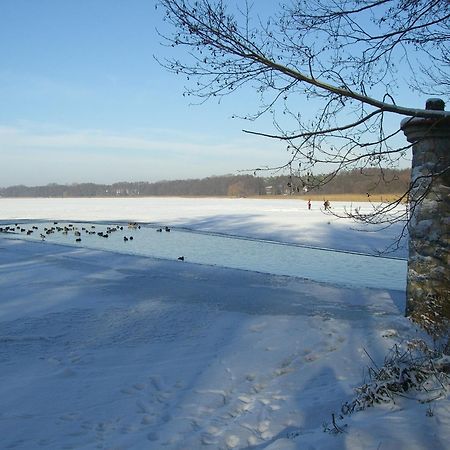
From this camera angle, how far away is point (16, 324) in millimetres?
6262

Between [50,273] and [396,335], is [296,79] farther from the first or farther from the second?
[50,273]

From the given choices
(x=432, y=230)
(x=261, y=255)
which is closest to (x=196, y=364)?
(x=432, y=230)

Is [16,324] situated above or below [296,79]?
below

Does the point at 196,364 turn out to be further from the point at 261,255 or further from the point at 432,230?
the point at 261,255

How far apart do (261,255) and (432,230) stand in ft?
30.8

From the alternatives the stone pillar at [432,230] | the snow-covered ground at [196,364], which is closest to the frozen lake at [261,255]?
the snow-covered ground at [196,364]

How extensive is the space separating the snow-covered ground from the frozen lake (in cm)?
221

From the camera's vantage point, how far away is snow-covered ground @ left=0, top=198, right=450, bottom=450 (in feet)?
11.1

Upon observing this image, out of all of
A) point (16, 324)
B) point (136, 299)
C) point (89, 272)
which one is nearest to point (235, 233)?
point (89, 272)

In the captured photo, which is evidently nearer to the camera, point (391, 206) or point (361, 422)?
point (361, 422)

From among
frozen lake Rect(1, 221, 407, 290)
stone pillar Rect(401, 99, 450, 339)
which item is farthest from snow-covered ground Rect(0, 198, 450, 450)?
frozen lake Rect(1, 221, 407, 290)

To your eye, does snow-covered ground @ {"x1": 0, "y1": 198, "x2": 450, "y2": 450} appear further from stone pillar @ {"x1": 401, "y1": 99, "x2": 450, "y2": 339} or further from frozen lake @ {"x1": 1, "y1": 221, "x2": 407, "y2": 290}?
frozen lake @ {"x1": 1, "y1": 221, "x2": 407, "y2": 290}

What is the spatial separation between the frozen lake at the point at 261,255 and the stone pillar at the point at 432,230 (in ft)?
12.6

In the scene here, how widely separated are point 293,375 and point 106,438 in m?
2.01
